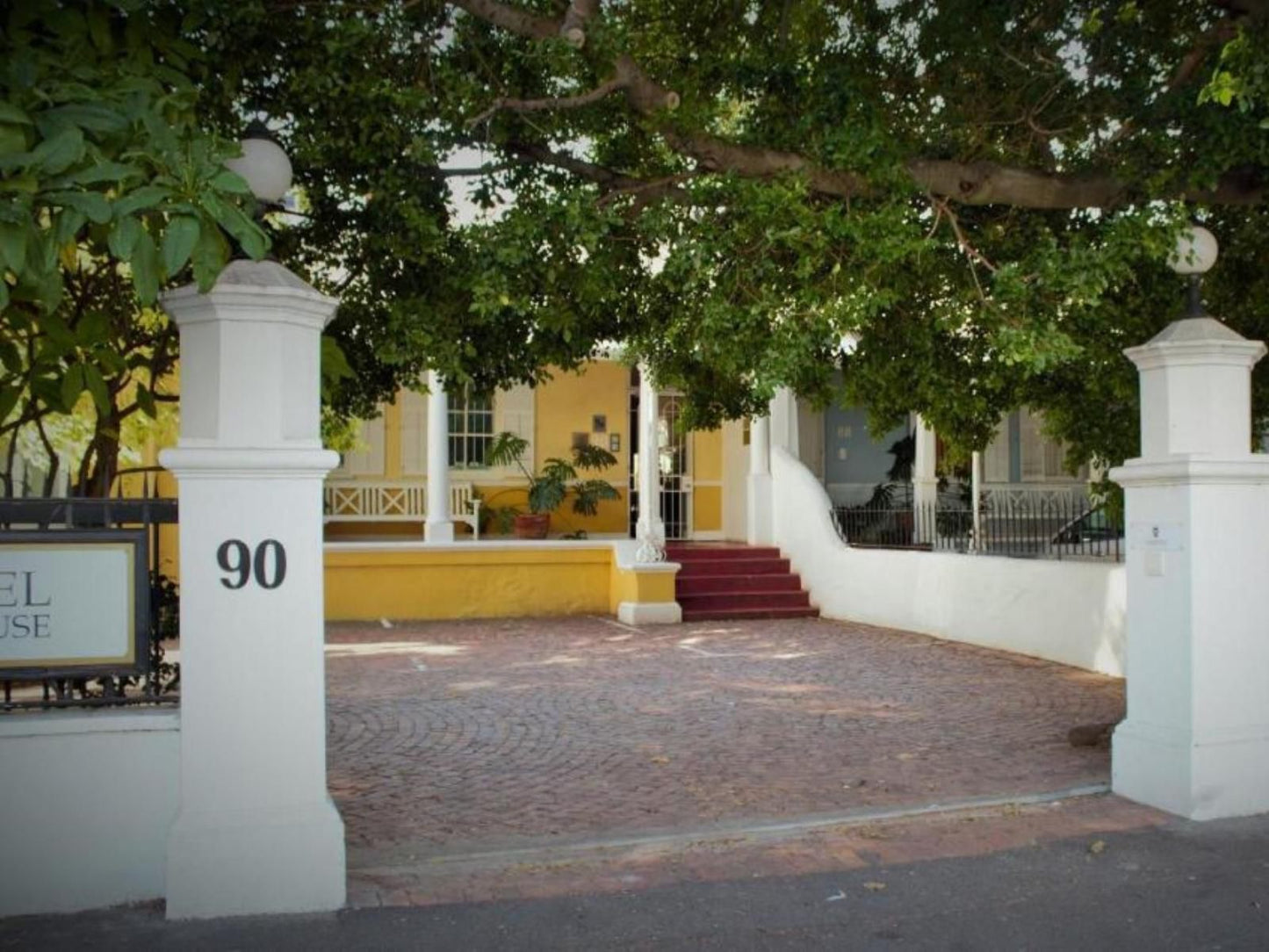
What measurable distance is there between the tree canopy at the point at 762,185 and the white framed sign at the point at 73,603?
91 cm

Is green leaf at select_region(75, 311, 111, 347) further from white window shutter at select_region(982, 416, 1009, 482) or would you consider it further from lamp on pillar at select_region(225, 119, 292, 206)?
white window shutter at select_region(982, 416, 1009, 482)

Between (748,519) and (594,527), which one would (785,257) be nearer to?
(748,519)

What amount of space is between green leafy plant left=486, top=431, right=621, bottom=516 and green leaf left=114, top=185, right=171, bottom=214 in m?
12.9

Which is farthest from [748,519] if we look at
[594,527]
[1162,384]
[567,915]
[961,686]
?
[567,915]

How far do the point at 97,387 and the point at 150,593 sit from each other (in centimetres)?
86

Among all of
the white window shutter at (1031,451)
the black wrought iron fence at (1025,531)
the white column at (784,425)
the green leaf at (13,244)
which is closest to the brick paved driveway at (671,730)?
the black wrought iron fence at (1025,531)

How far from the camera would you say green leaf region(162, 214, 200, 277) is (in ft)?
11.7

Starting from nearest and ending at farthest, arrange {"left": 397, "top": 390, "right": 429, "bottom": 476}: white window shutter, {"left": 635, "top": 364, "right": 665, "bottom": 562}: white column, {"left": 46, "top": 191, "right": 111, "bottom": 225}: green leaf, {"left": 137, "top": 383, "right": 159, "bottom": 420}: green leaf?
{"left": 46, "top": 191, "right": 111, "bottom": 225}: green leaf < {"left": 137, "top": 383, "right": 159, "bottom": 420}: green leaf < {"left": 635, "top": 364, "right": 665, "bottom": 562}: white column < {"left": 397, "top": 390, "right": 429, "bottom": 476}: white window shutter

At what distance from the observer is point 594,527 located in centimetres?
1823

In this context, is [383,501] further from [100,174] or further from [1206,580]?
[100,174]

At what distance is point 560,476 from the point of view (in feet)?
55.7

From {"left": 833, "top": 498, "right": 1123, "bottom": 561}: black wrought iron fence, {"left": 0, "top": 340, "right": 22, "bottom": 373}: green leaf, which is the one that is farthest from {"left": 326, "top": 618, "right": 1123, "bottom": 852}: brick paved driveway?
{"left": 0, "top": 340, "right": 22, "bottom": 373}: green leaf

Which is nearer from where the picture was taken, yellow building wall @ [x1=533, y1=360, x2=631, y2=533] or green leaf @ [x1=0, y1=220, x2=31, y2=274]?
green leaf @ [x1=0, y1=220, x2=31, y2=274]

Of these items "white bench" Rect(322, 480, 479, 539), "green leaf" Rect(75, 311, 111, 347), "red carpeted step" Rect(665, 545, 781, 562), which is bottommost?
"red carpeted step" Rect(665, 545, 781, 562)
